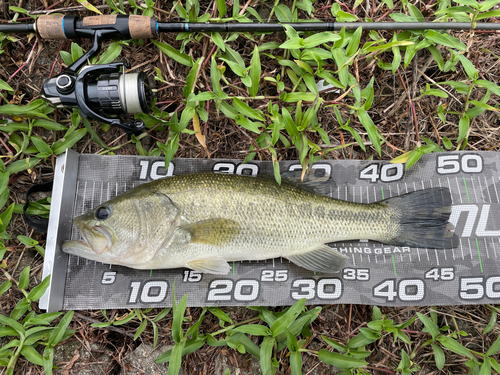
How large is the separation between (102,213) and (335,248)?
2.12 meters

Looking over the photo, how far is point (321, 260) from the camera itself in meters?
2.76

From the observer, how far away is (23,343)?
256 cm

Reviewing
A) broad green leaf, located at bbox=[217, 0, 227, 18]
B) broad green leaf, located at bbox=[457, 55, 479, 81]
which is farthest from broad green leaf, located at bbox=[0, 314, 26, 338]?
broad green leaf, located at bbox=[457, 55, 479, 81]

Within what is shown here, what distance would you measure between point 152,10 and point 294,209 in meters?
2.31

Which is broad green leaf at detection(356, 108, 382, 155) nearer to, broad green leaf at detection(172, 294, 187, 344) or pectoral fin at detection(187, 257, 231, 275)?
pectoral fin at detection(187, 257, 231, 275)

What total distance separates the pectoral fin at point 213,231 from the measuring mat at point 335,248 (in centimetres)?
44

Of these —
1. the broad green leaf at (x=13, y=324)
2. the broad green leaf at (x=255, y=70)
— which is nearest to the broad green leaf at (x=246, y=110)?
the broad green leaf at (x=255, y=70)

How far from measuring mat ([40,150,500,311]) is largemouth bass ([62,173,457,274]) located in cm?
19

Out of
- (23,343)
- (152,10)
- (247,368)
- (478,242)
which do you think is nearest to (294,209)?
(247,368)

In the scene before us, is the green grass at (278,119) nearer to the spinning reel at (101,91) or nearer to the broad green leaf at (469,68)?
the broad green leaf at (469,68)

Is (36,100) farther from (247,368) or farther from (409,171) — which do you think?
(409,171)

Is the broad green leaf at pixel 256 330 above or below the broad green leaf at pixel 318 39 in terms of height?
below

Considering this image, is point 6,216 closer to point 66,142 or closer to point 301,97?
point 66,142

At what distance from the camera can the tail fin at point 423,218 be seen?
2816 mm
